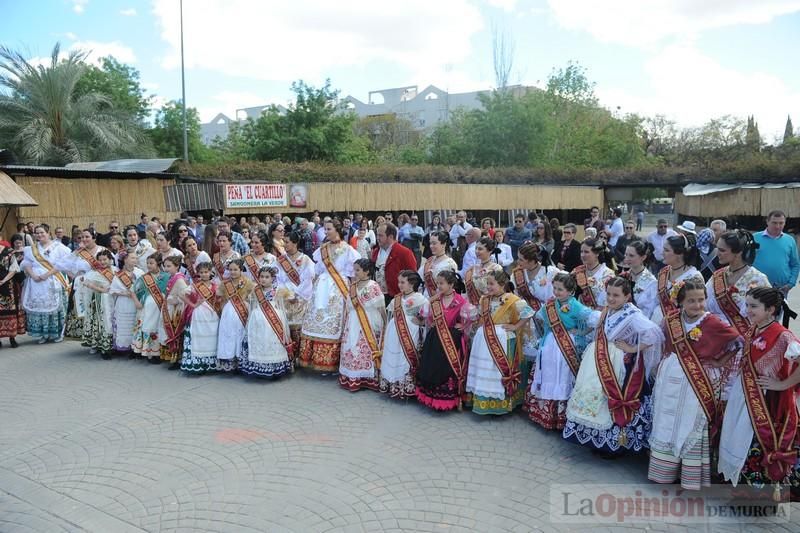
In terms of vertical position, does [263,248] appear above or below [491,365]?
above

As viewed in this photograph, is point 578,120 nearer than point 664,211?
Yes

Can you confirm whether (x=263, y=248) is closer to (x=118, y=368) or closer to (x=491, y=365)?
(x=118, y=368)

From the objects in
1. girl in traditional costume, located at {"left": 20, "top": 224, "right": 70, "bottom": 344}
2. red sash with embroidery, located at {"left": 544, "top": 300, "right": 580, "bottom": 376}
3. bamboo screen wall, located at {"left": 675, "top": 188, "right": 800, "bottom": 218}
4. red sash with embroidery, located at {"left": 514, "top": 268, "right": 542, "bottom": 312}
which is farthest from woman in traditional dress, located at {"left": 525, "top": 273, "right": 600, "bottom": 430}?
bamboo screen wall, located at {"left": 675, "top": 188, "right": 800, "bottom": 218}

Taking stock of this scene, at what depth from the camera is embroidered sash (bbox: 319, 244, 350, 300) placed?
627cm

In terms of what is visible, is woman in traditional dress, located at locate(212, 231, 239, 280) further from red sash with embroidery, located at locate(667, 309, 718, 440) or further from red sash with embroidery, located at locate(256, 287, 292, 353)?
red sash with embroidery, located at locate(667, 309, 718, 440)

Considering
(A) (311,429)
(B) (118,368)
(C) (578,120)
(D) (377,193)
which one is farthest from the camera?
(C) (578,120)

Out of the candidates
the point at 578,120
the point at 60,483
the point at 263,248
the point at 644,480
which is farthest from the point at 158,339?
the point at 578,120

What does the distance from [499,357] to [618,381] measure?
3.54 ft

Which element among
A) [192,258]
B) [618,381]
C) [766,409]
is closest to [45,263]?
[192,258]

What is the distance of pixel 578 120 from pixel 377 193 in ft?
85.5

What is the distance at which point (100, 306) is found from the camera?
7.42m

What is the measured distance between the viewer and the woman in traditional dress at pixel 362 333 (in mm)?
5773

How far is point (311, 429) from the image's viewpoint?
15.9ft

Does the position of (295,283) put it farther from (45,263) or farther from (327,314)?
(45,263)
